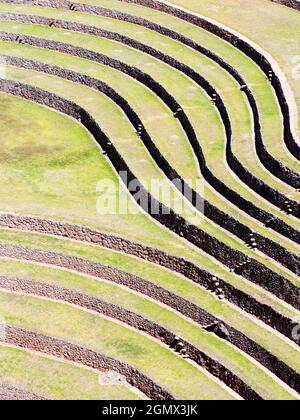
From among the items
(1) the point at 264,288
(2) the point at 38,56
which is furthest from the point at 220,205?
(2) the point at 38,56

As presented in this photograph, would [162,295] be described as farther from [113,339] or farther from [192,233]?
[192,233]

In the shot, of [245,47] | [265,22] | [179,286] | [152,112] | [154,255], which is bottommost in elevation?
[179,286]

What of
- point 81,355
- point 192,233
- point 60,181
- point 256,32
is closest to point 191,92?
point 256,32

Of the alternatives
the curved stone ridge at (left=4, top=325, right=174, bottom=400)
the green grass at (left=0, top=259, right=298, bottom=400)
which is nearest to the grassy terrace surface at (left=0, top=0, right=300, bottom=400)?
the green grass at (left=0, top=259, right=298, bottom=400)

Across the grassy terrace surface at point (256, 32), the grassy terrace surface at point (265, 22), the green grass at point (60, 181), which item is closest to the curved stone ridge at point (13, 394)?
the green grass at point (60, 181)
